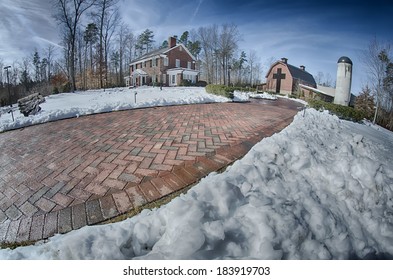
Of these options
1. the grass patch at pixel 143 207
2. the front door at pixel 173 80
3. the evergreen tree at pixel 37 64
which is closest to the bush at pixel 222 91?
the evergreen tree at pixel 37 64

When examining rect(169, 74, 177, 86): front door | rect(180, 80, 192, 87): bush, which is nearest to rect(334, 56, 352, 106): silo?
rect(180, 80, 192, 87): bush

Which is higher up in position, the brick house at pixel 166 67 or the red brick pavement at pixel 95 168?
the brick house at pixel 166 67

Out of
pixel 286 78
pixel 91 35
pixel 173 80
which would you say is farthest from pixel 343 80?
pixel 173 80

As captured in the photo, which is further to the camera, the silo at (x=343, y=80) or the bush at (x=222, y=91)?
the bush at (x=222, y=91)

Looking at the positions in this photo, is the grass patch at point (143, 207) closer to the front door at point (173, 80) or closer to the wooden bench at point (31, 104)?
the wooden bench at point (31, 104)

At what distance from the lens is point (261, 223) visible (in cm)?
99

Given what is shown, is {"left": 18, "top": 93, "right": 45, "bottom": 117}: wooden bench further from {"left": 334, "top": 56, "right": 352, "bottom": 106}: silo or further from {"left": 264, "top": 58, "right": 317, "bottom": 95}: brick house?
{"left": 264, "top": 58, "right": 317, "bottom": 95}: brick house

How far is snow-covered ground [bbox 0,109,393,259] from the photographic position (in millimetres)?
924

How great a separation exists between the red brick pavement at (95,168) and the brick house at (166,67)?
2006 cm

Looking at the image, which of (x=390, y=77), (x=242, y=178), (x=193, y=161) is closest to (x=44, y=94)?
(x=193, y=161)

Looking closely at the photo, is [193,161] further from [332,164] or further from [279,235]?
[332,164]

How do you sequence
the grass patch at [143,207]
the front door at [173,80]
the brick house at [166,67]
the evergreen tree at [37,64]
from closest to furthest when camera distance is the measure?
the grass patch at [143,207], the evergreen tree at [37,64], the brick house at [166,67], the front door at [173,80]

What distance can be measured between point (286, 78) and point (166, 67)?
44.5ft

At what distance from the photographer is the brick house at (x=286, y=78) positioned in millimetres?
18641
